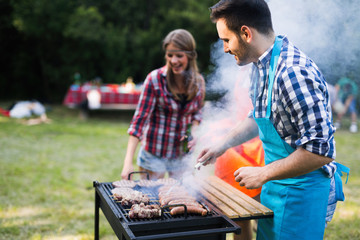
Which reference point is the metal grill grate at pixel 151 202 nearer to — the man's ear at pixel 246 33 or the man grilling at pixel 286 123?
the man grilling at pixel 286 123

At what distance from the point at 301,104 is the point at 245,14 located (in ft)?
1.80

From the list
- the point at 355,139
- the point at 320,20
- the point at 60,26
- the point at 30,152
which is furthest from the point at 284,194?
the point at 60,26

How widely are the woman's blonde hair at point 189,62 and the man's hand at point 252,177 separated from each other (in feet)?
4.62

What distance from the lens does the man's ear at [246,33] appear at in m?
1.74

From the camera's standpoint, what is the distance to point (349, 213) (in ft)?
14.0

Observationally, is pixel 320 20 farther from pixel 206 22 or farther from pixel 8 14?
pixel 8 14

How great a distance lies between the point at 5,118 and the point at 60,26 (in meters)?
5.99

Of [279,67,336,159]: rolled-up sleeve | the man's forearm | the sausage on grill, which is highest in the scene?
[279,67,336,159]: rolled-up sleeve

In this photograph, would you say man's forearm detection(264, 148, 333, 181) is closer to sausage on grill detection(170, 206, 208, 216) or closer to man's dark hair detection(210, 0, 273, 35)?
sausage on grill detection(170, 206, 208, 216)

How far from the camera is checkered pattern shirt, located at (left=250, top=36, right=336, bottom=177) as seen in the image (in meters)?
1.55

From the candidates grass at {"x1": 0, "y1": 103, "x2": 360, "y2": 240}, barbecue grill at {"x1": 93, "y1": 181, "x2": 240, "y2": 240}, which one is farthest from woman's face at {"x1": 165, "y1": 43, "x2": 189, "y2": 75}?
grass at {"x1": 0, "y1": 103, "x2": 360, "y2": 240}

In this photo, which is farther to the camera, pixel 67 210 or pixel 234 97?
pixel 67 210

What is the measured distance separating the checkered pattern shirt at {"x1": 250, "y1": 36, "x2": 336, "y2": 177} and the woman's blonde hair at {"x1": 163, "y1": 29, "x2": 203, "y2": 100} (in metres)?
1.37

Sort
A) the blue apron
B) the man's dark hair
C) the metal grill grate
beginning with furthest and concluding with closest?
1. the metal grill grate
2. the blue apron
3. the man's dark hair
